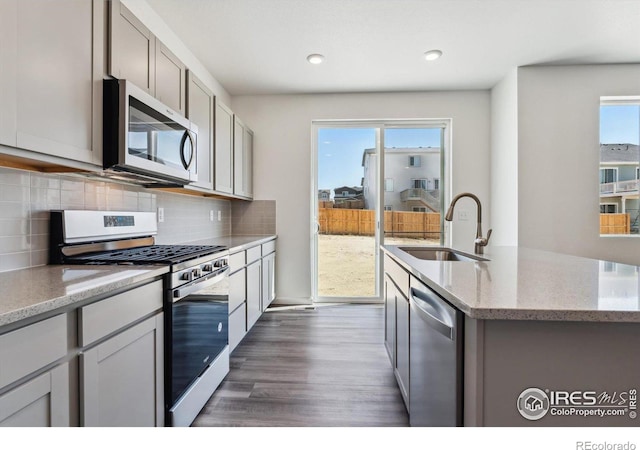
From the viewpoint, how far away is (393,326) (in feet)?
6.73

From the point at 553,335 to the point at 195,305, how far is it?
1.53 meters

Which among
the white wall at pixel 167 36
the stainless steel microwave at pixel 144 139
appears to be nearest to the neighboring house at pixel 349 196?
the white wall at pixel 167 36

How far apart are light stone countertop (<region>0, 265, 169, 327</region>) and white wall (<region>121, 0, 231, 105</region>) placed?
1654 millimetres

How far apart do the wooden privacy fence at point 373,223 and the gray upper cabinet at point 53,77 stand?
9.38ft

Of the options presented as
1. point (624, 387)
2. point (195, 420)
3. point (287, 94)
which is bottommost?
point (195, 420)

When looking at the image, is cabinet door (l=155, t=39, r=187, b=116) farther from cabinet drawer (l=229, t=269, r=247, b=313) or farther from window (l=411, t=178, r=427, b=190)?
window (l=411, t=178, r=427, b=190)

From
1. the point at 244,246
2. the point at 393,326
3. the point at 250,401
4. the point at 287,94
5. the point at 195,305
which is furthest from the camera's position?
the point at 287,94

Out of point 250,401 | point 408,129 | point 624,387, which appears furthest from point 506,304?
point 408,129

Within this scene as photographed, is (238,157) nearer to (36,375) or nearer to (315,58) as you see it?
(315,58)

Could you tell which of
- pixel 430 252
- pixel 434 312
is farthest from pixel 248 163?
pixel 434 312

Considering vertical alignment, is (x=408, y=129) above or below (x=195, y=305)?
above

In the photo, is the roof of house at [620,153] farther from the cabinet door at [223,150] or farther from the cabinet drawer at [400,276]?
the cabinet door at [223,150]

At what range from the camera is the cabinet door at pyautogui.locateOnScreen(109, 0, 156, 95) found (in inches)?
57.9
